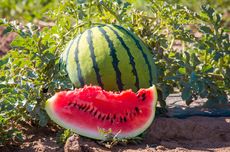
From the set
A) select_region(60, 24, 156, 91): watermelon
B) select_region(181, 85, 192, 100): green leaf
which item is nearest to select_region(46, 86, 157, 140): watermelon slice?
select_region(60, 24, 156, 91): watermelon

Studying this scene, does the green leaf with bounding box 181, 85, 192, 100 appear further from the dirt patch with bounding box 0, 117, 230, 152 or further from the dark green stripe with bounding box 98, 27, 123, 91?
the dark green stripe with bounding box 98, 27, 123, 91

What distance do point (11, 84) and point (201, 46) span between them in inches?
48.8

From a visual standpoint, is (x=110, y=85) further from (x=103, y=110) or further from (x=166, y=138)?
(x=166, y=138)

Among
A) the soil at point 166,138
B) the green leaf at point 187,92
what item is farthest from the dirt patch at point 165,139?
the green leaf at point 187,92

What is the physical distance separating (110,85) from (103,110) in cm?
19

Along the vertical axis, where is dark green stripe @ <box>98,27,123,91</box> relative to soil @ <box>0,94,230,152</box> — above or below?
above

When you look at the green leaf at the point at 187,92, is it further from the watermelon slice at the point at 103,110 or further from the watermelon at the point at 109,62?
the watermelon slice at the point at 103,110

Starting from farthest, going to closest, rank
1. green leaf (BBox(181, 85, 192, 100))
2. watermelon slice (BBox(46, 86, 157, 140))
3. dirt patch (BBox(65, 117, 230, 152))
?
green leaf (BBox(181, 85, 192, 100)) → watermelon slice (BBox(46, 86, 157, 140)) → dirt patch (BBox(65, 117, 230, 152))

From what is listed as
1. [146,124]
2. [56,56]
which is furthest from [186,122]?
[56,56]

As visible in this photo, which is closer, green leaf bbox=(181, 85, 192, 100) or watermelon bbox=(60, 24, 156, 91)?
watermelon bbox=(60, 24, 156, 91)

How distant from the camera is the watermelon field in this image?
328 centimetres

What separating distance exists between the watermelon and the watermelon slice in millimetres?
128

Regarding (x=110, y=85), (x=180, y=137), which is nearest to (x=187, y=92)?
(x=180, y=137)

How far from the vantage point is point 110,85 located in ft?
11.4
